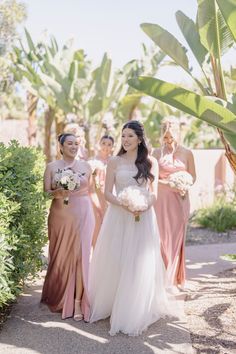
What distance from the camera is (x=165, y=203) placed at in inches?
250

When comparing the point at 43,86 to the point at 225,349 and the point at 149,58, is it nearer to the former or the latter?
the point at 149,58

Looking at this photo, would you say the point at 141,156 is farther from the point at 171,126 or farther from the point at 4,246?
the point at 4,246

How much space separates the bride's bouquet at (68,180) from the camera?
15.9ft

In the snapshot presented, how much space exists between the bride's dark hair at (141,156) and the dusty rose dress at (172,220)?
129cm

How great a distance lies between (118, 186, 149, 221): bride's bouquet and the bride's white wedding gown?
0.20 metres

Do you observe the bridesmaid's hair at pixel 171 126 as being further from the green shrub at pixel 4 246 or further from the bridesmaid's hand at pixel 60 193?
the green shrub at pixel 4 246

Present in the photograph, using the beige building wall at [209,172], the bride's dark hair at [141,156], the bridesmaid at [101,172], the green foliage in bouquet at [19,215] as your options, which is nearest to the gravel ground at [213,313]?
the green foliage in bouquet at [19,215]

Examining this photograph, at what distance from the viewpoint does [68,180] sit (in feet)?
15.9

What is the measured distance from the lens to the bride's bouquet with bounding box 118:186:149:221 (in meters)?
4.67

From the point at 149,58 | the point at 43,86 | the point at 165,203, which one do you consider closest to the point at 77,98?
the point at 43,86

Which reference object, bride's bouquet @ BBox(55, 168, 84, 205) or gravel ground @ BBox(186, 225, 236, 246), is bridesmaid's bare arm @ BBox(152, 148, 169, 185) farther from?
gravel ground @ BBox(186, 225, 236, 246)

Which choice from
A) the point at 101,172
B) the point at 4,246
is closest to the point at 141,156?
the point at 4,246

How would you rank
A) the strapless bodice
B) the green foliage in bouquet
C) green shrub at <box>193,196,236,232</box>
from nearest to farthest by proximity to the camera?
the green foliage in bouquet → the strapless bodice → green shrub at <box>193,196,236,232</box>

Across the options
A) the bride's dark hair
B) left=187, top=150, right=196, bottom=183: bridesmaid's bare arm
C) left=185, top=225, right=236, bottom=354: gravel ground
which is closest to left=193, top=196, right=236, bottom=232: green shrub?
left=185, top=225, right=236, bottom=354: gravel ground
